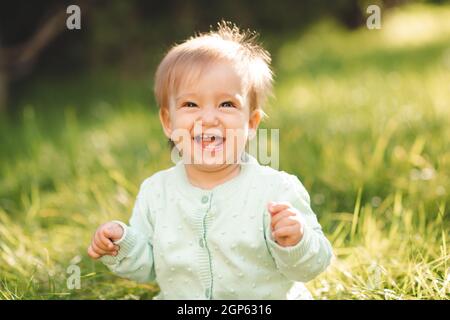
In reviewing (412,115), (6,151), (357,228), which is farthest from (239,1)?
(357,228)

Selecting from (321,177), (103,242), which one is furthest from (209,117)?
(321,177)

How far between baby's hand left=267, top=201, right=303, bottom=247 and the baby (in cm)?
9

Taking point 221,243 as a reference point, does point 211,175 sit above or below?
above

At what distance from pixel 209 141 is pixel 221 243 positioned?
0.25 metres

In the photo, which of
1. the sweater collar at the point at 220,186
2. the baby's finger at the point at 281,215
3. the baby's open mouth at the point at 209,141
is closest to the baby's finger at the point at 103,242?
the sweater collar at the point at 220,186

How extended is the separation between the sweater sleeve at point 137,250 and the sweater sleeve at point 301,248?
1.07 ft

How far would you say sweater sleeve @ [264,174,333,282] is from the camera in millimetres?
1683

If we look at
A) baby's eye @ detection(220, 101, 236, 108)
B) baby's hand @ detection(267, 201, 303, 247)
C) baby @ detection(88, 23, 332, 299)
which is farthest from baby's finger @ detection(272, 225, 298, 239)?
baby's eye @ detection(220, 101, 236, 108)

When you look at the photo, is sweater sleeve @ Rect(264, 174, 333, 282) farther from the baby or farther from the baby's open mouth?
the baby's open mouth

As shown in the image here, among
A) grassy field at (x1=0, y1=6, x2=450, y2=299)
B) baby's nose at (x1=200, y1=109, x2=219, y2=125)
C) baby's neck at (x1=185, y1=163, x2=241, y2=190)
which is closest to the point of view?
baby's nose at (x1=200, y1=109, x2=219, y2=125)

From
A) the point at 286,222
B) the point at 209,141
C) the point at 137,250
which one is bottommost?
the point at 137,250

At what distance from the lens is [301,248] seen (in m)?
1.68

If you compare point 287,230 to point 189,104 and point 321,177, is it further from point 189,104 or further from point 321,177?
point 321,177
